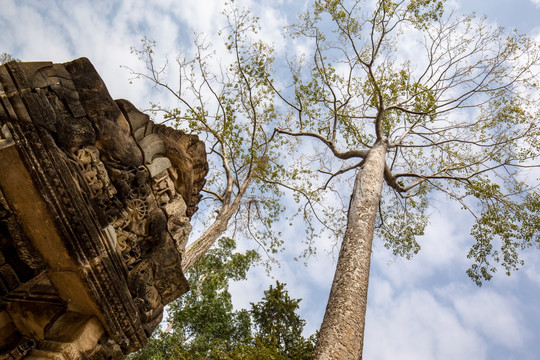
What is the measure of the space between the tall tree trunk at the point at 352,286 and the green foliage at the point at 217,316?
3510mm

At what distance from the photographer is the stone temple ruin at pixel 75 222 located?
3291mm

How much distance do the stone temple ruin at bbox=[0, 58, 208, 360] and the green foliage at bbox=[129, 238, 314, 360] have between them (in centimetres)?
529

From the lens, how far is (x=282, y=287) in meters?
9.72

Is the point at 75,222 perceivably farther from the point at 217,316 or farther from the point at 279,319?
the point at 217,316

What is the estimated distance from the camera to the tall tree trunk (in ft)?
15.0

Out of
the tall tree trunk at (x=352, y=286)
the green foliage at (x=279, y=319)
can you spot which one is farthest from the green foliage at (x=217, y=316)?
the tall tree trunk at (x=352, y=286)

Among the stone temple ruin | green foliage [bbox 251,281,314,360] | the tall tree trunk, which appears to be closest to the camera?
the stone temple ruin

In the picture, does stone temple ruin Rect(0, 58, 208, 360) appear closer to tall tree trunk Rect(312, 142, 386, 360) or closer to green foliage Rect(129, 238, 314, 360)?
tall tree trunk Rect(312, 142, 386, 360)

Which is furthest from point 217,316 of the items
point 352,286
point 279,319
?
point 352,286

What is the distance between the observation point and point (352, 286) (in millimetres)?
5477

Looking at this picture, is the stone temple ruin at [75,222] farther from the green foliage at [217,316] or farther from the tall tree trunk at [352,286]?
the green foliage at [217,316]

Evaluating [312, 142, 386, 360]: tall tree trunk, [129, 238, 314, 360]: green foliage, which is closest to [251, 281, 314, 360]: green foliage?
[129, 238, 314, 360]: green foliage

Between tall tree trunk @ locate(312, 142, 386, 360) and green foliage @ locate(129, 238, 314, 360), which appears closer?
tall tree trunk @ locate(312, 142, 386, 360)

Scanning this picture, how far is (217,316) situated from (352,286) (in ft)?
30.2
